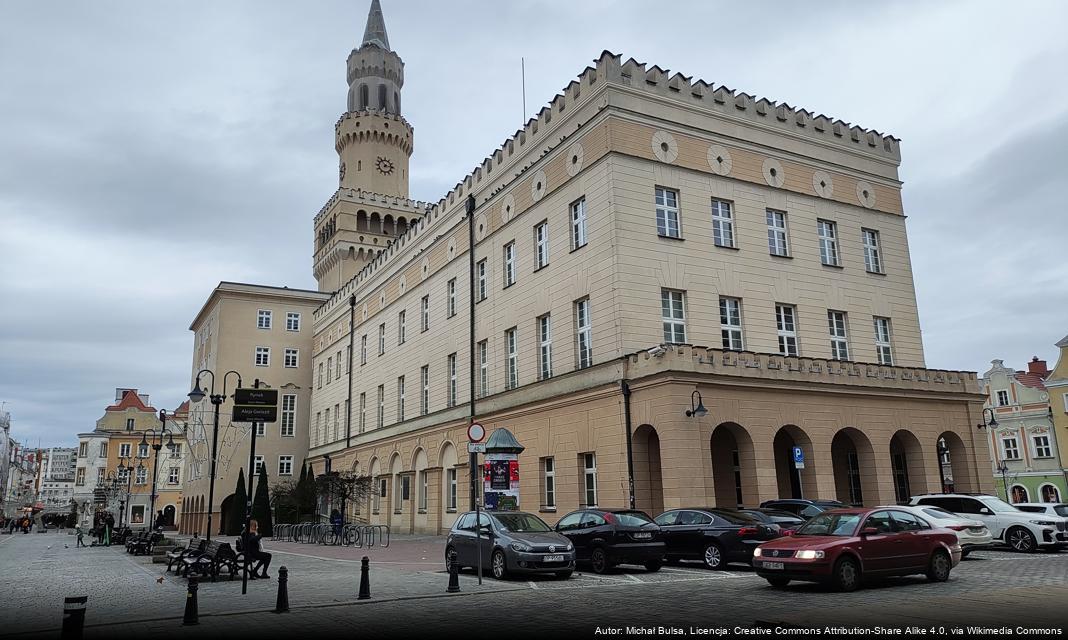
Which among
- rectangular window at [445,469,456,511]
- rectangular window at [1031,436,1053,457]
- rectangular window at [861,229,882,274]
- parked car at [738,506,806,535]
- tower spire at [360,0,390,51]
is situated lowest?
parked car at [738,506,806,535]

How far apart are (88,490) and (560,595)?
106 metres

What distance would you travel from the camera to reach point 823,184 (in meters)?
31.4

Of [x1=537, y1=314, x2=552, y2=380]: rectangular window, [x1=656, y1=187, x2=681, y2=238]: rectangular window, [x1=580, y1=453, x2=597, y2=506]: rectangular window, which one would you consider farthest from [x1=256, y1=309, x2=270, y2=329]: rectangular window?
[x1=656, y1=187, x2=681, y2=238]: rectangular window

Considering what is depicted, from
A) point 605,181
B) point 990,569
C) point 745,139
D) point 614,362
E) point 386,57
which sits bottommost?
point 990,569

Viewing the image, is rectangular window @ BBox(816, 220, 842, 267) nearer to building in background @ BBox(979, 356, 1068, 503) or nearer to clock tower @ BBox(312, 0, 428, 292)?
building in background @ BBox(979, 356, 1068, 503)

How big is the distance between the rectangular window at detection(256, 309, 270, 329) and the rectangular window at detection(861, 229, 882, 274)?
47.5m

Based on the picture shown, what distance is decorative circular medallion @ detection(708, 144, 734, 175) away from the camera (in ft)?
94.9

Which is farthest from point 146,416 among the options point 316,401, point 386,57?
point 386,57

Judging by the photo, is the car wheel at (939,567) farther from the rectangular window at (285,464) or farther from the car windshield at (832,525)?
the rectangular window at (285,464)

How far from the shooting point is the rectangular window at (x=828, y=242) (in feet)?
101

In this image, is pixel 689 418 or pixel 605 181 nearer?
pixel 689 418

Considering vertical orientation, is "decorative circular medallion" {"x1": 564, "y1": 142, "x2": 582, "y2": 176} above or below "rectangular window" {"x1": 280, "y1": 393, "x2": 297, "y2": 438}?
above

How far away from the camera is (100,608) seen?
529 inches

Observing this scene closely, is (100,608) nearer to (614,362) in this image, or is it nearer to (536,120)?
(614,362)
